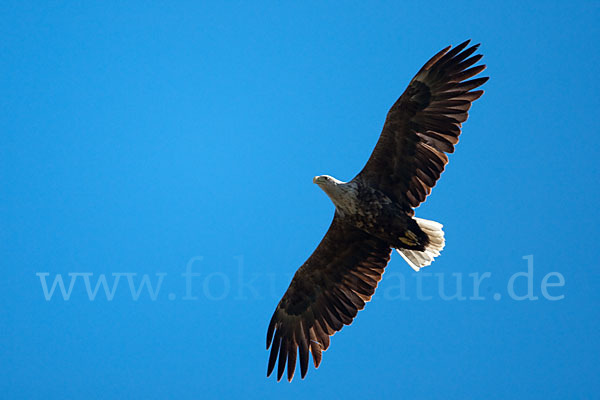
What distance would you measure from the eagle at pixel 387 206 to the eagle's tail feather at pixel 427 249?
0.01 meters

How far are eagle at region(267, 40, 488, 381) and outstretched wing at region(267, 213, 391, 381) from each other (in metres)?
0.02

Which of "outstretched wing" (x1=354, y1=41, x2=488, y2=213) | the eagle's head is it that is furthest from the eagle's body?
"outstretched wing" (x1=354, y1=41, x2=488, y2=213)

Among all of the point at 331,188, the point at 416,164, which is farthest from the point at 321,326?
the point at 416,164

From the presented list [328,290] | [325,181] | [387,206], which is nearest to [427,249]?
[387,206]

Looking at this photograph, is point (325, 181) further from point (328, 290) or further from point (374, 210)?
point (328, 290)

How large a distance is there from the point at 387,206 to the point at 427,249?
3.21 ft

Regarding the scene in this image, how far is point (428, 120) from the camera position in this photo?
8.81 m

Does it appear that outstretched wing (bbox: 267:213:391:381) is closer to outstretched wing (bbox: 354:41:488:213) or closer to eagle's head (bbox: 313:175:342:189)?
eagle's head (bbox: 313:175:342:189)

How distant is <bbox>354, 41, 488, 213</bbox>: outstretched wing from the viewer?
873 centimetres

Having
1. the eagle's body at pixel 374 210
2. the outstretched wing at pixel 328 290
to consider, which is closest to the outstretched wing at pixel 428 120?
the eagle's body at pixel 374 210

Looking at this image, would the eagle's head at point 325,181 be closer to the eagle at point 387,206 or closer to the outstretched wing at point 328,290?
the eagle at point 387,206

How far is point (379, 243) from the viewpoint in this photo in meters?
9.53

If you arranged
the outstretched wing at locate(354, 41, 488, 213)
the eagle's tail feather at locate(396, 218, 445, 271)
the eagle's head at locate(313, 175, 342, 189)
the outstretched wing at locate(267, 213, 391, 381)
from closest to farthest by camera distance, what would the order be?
the outstretched wing at locate(354, 41, 488, 213), the eagle's head at locate(313, 175, 342, 189), the eagle's tail feather at locate(396, 218, 445, 271), the outstretched wing at locate(267, 213, 391, 381)

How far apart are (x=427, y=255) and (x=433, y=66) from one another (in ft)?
9.02
